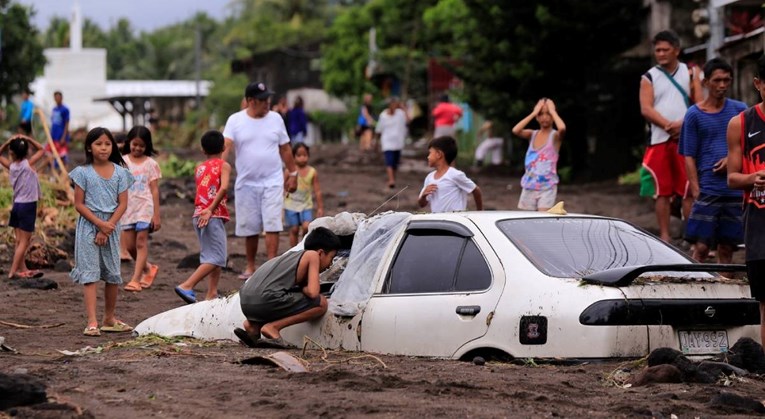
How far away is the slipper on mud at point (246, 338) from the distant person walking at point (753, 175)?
10.5 feet

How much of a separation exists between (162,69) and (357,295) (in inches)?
3404

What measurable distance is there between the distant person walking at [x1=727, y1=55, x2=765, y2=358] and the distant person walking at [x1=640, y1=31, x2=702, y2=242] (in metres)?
4.58

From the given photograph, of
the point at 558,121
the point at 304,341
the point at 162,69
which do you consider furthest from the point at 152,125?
the point at 304,341

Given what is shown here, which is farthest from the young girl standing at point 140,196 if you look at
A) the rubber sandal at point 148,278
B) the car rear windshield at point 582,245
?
the car rear windshield at point 582,245

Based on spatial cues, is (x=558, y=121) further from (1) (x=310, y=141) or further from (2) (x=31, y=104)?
(1) (x=310, y=141)

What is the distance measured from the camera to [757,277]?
739cm

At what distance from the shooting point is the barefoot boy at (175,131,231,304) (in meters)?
11.7

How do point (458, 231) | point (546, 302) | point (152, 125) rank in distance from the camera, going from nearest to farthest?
point (546, 302) → point (458, 231) → point (152, 125)

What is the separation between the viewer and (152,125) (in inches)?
2191

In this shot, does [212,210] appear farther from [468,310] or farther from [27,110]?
[27,110]

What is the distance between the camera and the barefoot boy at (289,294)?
28.9 ft

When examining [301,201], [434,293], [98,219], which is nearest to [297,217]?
[301,201]

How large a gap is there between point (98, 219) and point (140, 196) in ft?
10.5

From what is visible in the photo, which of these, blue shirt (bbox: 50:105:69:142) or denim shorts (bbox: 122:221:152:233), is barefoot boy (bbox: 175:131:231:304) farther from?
blue shirt (bbox: 50:105:69:142)
